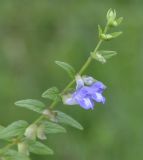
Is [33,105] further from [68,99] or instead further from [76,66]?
[76,66]

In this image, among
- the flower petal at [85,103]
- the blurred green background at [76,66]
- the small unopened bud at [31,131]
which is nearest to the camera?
the flower petal at [85,103]

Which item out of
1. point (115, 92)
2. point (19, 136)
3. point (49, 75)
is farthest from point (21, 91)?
point (19, 136)

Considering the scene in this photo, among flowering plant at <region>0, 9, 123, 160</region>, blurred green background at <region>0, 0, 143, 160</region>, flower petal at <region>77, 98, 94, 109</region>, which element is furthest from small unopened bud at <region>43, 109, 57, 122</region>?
blurred green background at <region>0, 0, 143, 160</region>

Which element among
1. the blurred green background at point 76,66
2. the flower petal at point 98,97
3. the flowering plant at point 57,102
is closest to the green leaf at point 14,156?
the flowering plant at point 57,102

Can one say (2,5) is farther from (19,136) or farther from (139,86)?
(19,136)

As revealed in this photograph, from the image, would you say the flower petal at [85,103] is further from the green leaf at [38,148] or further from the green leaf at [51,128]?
the green leaf at [38,148]

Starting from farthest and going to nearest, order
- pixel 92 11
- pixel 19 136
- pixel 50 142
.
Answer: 1. pixel 92 11
2. pixel 50 142
3. pixel 19 136

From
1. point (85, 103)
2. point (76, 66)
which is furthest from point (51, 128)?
point (76, 66)
